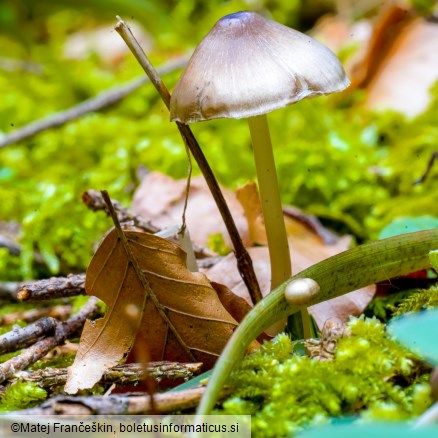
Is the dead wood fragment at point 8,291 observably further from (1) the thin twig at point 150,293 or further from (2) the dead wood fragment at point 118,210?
(1) the thin twig at point 150,293

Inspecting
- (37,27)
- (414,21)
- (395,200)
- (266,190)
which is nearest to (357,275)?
(266,190)

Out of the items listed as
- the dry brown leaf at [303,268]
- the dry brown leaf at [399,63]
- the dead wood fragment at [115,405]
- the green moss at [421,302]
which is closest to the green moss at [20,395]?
the dead wood fragment at [115,405]

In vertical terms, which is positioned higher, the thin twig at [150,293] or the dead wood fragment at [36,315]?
the dead wood fragment at [36,315]

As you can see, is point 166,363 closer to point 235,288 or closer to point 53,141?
point 235,288

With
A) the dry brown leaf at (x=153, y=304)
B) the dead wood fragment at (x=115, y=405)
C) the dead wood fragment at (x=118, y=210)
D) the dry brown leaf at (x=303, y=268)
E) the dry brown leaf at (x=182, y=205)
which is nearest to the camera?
the dead wood fragment at (x=115, y=405)

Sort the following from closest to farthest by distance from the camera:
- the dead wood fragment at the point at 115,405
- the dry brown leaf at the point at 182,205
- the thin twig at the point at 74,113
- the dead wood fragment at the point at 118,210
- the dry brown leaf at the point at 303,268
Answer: the dead wood fragment at the point at 115,405 → the dry brown leaf at the point at 303,268 → the dead wood fragment at the point at 118,210 → the dry brown leaf at the point at 182,205 → the thin twig at the point at 74,113

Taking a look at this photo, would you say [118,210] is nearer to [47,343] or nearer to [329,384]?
[47,343]
